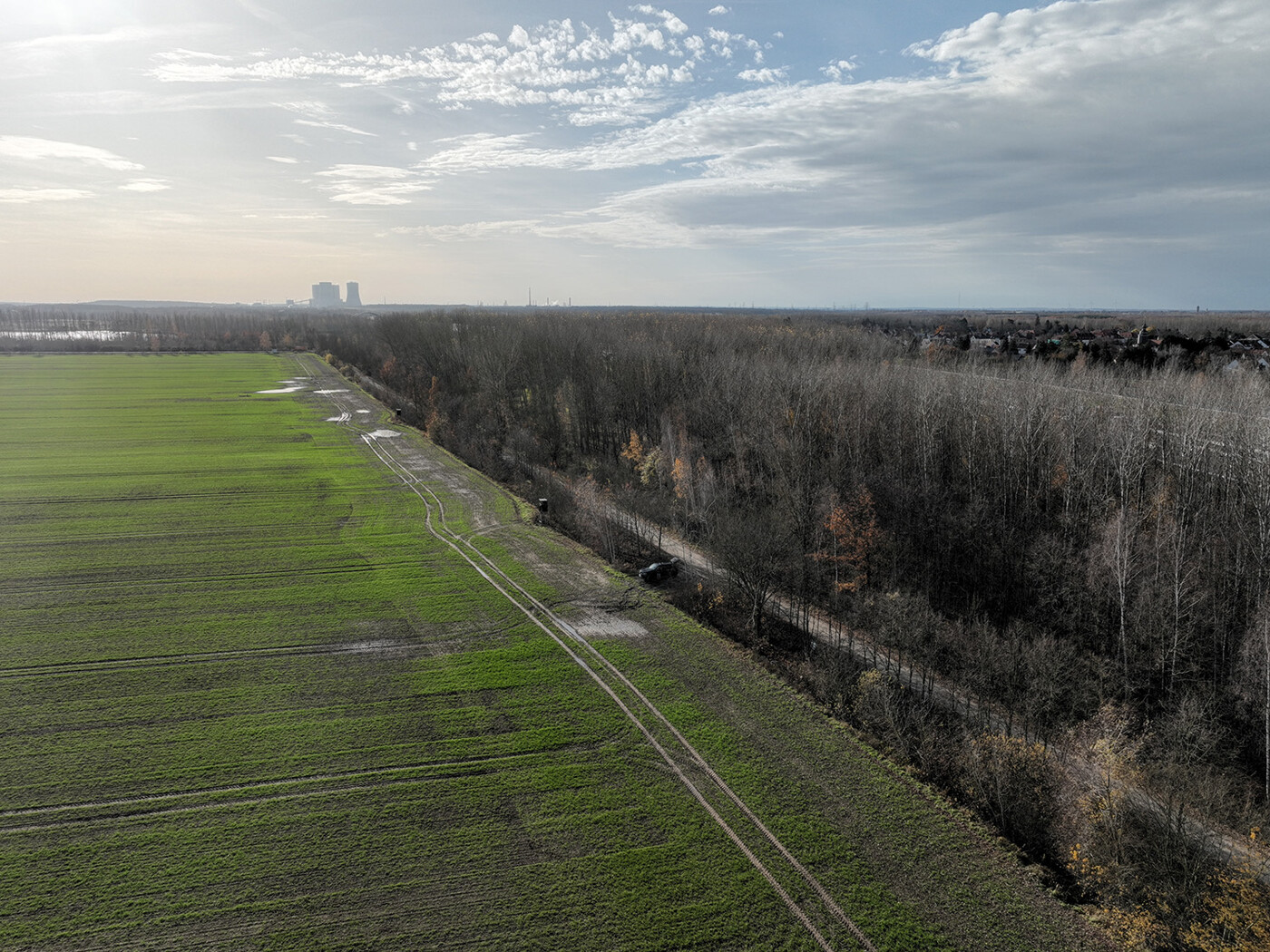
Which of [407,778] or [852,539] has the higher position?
[852,539]

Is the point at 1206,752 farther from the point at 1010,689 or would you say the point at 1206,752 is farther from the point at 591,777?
the point at 591,777

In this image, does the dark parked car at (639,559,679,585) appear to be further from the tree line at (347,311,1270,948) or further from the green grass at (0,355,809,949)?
the green grass at (0,355,809,949)

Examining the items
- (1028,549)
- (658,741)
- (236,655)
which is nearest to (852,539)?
(1028,549)

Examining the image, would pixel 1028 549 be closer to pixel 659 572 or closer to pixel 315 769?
pixel 659 572

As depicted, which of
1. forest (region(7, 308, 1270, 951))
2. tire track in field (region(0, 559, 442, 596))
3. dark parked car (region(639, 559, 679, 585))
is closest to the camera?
forest (region(7, 308, 1270, 951))

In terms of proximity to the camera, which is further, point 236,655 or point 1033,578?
point 1033,578

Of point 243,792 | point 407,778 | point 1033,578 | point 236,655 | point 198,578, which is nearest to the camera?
point 243,792

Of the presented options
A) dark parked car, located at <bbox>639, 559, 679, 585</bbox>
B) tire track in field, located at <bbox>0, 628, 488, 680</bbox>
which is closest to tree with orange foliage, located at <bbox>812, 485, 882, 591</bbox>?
dark parked car, located at <bbox>639, 559, 679, 585</bbox>
